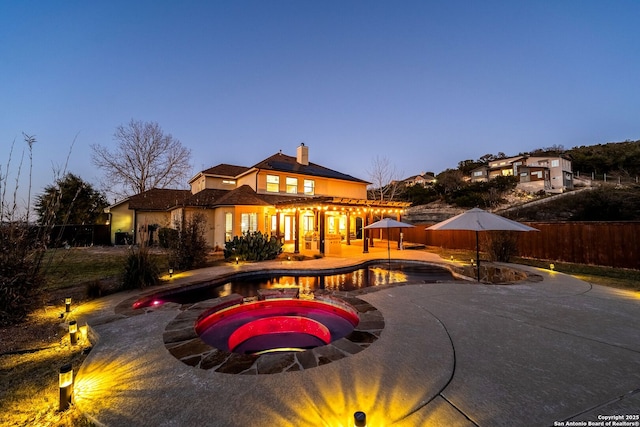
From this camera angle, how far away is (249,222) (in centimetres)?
1530

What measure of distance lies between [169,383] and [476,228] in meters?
7.25

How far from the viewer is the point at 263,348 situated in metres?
4.91

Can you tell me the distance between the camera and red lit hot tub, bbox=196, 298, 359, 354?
476cm

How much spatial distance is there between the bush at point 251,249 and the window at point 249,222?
3282 mm

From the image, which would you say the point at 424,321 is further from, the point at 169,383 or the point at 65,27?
the point at 65,27

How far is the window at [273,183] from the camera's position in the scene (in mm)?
18016

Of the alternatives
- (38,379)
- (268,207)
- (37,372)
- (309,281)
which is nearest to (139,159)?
(268,207)

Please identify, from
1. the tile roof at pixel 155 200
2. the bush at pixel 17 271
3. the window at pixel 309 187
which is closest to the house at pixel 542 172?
the window at pixel 309 187

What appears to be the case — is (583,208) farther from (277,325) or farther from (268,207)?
(277,325)

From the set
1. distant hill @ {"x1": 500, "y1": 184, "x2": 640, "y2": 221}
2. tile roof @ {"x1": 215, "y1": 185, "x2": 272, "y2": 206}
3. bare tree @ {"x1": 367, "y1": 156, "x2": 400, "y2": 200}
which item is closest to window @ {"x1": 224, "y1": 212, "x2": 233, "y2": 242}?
tile roof @ {"x1": 215, "y1": 185, "x2": 272, "y2": 206}

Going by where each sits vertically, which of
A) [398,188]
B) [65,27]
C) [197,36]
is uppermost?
[197,36]

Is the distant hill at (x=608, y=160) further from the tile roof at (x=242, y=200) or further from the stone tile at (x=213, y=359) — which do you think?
the stone tile at (x=213, y=359)

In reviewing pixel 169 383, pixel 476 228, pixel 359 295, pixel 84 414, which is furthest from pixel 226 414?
pixel 476 228

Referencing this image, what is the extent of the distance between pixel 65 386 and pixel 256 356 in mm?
1822
